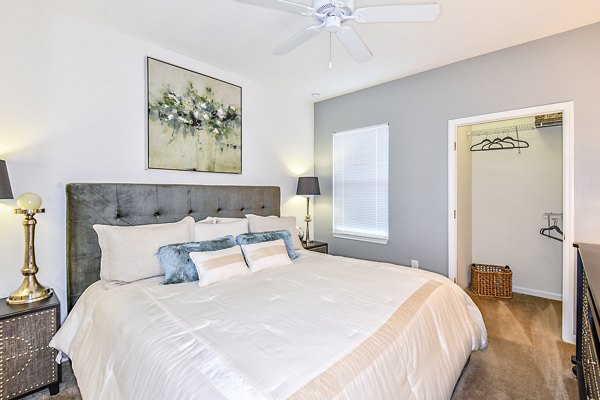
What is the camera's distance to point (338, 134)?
404 cm

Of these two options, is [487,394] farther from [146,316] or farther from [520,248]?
[520,248]

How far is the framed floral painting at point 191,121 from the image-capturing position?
102 inches

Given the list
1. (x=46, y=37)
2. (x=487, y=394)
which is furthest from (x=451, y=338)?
(x=46, y=37)

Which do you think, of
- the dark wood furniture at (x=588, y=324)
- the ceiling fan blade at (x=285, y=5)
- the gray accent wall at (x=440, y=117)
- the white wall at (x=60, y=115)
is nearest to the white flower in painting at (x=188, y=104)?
the white wall at (x=60, y=115)

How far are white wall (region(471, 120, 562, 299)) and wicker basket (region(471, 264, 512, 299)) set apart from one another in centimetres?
29

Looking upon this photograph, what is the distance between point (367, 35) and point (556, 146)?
291cm

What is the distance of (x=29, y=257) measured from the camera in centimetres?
187

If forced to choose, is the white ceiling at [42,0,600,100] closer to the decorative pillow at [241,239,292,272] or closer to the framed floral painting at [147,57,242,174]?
the framed floral painting at [147,57,242,174]

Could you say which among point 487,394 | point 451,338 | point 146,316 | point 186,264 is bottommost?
point 487,394

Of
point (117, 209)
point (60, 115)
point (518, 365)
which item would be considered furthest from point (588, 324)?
point (60, 115)

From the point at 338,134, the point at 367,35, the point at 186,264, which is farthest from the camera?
the point at 338,134

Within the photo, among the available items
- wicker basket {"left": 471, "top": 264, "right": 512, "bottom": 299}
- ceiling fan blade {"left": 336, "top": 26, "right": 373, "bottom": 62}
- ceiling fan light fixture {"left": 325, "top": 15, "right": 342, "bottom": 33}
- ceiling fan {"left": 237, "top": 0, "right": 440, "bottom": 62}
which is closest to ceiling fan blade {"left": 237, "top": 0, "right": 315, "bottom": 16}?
ceiling fan {"left": 237, "top": 0, "right": 440, "bottom": 62}

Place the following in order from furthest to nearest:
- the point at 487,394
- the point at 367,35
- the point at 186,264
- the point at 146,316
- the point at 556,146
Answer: the point at 556,146
the point at 367,35
the point at 186,264
the point at 487,394
the point at 146,316

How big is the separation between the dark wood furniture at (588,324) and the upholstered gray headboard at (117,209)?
273 cm
